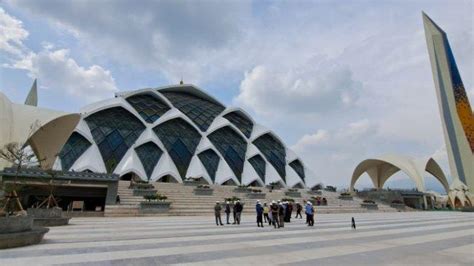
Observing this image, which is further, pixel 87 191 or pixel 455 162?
pixel 455 162

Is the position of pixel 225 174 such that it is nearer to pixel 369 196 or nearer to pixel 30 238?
pixel 369 196

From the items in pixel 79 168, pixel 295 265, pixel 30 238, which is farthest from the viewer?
pixel 79 168

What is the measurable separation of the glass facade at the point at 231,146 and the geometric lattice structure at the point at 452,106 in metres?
36.3

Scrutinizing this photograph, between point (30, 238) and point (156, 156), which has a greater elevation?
point (156, 156)

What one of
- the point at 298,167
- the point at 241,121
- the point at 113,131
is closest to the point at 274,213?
the point at 113,131

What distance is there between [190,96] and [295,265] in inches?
2083

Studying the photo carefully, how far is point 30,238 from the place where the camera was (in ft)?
25.0

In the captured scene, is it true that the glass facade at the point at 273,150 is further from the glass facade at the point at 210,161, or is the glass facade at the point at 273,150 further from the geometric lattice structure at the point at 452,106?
the geometric lattice structure at the point at 452,106

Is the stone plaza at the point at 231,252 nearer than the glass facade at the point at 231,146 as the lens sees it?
Yes

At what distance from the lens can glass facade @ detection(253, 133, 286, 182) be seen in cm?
4822

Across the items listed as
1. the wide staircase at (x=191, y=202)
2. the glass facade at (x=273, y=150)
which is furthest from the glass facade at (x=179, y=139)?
the glass facade at (x=273, y=150)

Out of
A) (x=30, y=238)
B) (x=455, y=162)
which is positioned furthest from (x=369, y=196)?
(x=30, y=238)

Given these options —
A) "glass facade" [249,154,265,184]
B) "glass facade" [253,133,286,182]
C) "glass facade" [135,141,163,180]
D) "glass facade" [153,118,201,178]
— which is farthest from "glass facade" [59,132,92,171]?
"glass facade" [253,133,286,182]

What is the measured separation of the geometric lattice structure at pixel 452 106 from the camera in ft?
163
